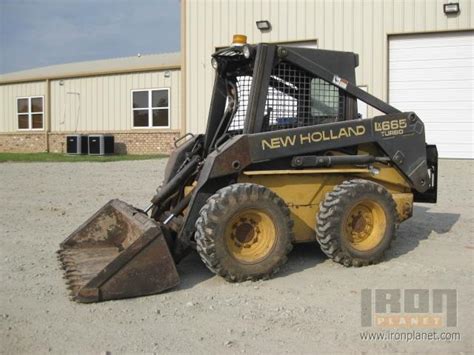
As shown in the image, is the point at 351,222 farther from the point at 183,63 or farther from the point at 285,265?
the point at 183,63

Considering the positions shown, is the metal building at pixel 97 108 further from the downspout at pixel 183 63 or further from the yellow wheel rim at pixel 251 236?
the yellow wheel rim at pixel 251 236

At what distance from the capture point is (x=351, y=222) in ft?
20.2

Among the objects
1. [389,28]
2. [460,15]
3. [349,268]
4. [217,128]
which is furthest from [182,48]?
[349,268]

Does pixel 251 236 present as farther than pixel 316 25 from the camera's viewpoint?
No

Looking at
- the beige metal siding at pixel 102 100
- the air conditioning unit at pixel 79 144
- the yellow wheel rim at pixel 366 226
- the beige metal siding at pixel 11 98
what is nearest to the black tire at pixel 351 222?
the yellow wheel rim at pixel 366 226

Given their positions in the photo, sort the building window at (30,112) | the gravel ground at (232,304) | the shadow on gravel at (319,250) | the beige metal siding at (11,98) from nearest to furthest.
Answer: the gravel ground at (232,304), the shadow on gravel at (319,250), the building window at (30,112), the beige metal siding at (11,98)

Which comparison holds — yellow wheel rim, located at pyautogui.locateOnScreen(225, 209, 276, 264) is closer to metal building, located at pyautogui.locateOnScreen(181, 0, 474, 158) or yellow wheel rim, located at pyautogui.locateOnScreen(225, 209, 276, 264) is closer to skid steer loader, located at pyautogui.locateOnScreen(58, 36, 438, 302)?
skid steer loader, located at pyautogui.locateOnScreen(58, 36, 438, 302)

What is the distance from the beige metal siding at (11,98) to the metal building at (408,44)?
14747 mm

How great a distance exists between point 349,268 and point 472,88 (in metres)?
12.9

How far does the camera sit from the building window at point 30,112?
2930cm

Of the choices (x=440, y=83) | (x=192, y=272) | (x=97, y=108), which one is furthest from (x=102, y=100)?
(x=192, y=272)

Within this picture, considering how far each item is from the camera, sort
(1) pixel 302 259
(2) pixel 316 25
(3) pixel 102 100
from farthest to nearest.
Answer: (3) pixel 102 100, (2) pixel 316 25, (1) pixel 302 259

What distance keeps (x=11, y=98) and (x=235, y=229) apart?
2815 cm

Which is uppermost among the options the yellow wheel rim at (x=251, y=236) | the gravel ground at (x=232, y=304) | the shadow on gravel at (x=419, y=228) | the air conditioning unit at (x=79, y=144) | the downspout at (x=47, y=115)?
the downspout at (x=47, y=115)
